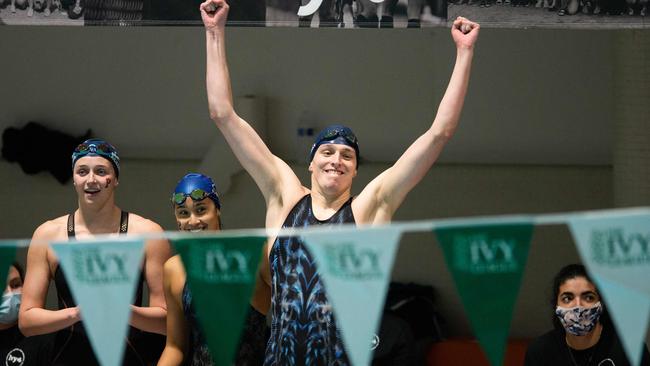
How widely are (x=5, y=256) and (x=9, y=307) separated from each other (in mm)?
1971

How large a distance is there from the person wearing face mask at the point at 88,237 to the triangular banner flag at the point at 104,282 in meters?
0.93

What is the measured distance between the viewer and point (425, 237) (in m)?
10.0

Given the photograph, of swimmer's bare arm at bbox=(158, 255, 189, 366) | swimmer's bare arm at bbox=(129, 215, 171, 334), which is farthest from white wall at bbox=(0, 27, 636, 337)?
swimmer's bare arm at bbox=(158, 255, 189, 366)

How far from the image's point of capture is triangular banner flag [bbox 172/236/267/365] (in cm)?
611

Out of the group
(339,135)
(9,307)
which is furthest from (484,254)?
(9,307)

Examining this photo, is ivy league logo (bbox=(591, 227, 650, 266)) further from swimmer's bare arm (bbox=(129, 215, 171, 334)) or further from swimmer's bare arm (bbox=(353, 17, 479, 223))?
swimmer's bare arm (bbox=(129, 215, 171, 334))

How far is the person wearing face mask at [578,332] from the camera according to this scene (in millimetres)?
7230

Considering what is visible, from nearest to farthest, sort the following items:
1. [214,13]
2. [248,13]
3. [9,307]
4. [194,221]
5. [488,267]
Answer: [488,267], [214,13], [194,221], [248,13], [9,307]

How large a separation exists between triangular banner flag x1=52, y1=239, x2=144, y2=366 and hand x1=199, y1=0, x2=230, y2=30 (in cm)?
136

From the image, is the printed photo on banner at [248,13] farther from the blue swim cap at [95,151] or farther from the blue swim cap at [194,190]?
the blue swim cap at [194,190]

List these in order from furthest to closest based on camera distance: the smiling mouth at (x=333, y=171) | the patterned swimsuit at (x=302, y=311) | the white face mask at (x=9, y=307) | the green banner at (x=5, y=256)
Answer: the white face mask at (x=9, y=307) < the smiling mouth at (x=333, y=171) < the patterned swimsuit at (x=302, y=311) < the green banner at (x=5, y=256)

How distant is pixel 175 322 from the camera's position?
713cm

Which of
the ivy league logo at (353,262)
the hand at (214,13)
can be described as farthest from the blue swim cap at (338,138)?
the ivy league logo at (353,262)

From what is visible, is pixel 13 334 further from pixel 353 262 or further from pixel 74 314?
pixel 353 262
